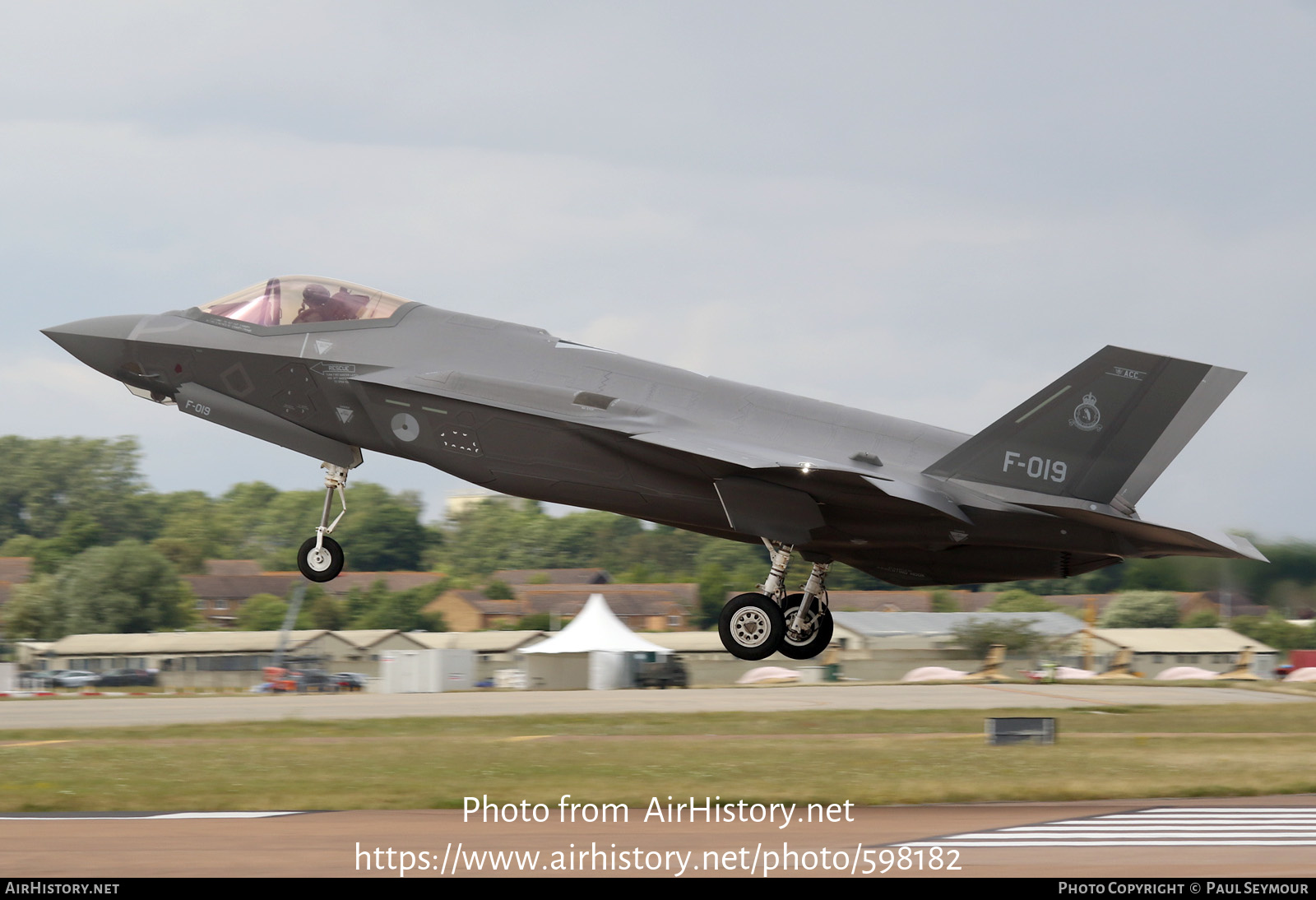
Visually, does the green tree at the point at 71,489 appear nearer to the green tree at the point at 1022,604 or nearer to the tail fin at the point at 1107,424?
the green tree at the point at 1022,604

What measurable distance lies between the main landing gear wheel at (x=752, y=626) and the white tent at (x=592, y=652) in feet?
138

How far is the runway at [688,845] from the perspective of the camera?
1628cm

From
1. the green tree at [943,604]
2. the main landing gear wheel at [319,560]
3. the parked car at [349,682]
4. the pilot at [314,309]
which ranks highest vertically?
the pilot at [314,309]

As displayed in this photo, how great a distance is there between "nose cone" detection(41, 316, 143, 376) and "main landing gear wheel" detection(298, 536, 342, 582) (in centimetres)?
395

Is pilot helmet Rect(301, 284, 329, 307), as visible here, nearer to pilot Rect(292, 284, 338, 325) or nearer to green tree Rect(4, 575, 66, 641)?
pilot Rect(292, 284, 338, 325)

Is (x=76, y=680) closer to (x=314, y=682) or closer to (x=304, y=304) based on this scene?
(x=314, y=682)

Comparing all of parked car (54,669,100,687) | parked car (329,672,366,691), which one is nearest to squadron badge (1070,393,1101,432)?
parked car (329,672,366,691)

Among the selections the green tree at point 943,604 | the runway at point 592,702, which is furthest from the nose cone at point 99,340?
the green tree at point 943,604

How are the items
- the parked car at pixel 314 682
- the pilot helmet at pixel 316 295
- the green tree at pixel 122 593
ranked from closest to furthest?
the pilot helmet at pixel 316 295
the parked car at pixel 314 682
the green tree at pixel 122 593

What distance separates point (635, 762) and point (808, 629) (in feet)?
37.8

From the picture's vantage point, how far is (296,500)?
562 feet

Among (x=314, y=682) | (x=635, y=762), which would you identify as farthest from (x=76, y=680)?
(x=635, y=762)

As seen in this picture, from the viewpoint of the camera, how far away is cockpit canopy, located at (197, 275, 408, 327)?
19641mm

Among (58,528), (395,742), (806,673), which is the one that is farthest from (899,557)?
(58,528)
